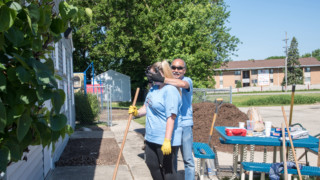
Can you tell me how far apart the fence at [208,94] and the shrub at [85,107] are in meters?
4.92

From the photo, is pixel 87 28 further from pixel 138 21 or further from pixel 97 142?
pixel 97 142

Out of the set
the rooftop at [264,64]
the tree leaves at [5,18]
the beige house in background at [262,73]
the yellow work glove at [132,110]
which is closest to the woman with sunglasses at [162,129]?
the yellow work glove at [132,110]

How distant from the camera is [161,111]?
3.74 m

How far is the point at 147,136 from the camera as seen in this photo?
3832 millimetres

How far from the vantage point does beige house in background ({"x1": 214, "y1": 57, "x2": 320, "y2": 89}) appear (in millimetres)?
69812

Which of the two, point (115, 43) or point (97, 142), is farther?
point (115, 43)

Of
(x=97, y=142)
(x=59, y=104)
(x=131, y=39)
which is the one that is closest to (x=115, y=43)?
(x=131, y=39)

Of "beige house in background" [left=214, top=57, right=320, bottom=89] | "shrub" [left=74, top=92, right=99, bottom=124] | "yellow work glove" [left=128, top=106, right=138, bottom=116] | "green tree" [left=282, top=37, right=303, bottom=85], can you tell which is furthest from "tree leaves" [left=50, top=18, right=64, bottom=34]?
"green tree" [left=282, top=37, right=303, bottom=85]

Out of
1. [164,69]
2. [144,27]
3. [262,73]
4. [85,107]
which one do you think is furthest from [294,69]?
[164,69]

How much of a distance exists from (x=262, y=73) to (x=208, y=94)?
61.4 metres

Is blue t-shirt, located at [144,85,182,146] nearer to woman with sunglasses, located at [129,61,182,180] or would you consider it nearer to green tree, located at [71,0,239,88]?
woman with sunglasses, located at [129,61,182,180]

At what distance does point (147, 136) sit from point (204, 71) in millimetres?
14238

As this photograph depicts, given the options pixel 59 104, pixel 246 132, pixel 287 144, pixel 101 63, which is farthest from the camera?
pixel 101 63

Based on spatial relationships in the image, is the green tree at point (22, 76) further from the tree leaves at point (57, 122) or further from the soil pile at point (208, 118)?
the soil pile at point (208, 118)
